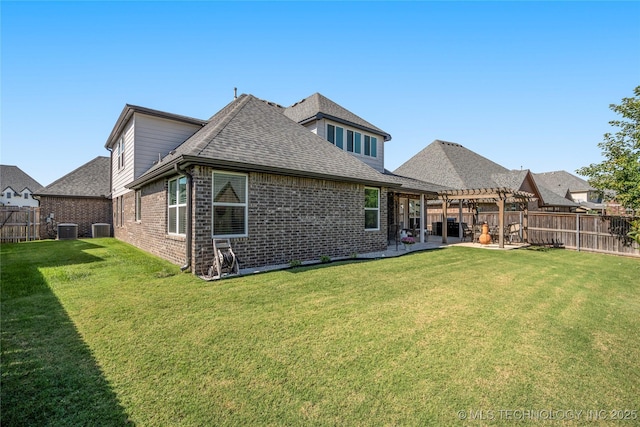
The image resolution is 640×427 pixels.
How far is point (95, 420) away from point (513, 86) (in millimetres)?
16364

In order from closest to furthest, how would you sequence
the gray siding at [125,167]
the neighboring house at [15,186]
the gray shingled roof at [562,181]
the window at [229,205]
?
the window at [229,205] → the gray siding at [125,167] → the gray shingled roof at [562,181] → the neighboring house at [15,186]

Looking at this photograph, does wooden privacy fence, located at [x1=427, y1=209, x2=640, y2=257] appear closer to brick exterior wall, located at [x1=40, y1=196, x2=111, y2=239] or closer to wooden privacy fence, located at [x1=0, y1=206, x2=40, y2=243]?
brick exterior wall, located at [x1=40, y1=196, x2=111, y2=239]

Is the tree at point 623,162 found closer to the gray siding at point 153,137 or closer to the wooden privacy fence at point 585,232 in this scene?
the wooden privacy fence at point 585,232

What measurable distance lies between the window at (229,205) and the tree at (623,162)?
51.4 ft

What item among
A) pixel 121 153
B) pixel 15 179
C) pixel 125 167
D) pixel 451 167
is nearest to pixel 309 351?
pixel 125 167

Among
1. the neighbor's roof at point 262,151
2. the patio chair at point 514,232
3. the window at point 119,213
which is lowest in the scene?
the patio chair at point 514,232

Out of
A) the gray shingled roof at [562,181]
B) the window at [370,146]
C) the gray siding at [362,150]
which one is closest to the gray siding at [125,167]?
the gray siding at [362,150]

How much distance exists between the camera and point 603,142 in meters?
13.8

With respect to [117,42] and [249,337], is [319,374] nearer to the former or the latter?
[249,337]

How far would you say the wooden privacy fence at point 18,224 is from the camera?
1538 centimetres

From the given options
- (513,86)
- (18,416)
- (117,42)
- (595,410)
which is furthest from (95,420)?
(513,86)

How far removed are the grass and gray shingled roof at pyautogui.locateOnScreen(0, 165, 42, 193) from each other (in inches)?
2315

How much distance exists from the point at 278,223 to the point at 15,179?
208 ft

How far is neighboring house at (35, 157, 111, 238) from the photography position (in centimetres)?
1717
